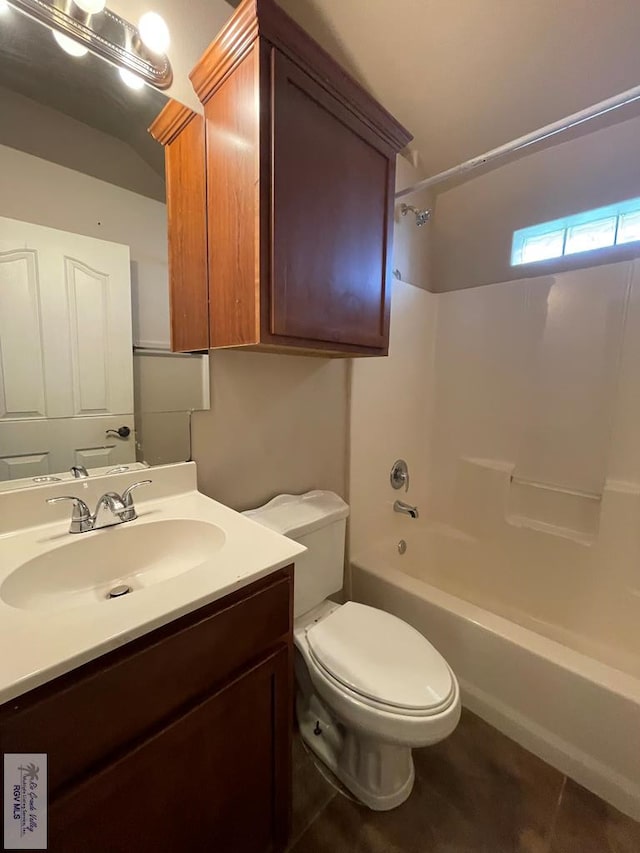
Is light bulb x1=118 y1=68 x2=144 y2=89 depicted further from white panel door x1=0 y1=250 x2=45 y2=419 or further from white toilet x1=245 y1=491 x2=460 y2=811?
white toilet x1=245 y1=491 x2=460 y2=811

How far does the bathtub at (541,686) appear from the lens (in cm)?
108

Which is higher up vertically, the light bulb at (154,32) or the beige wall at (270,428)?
the light bulb at (154,32)

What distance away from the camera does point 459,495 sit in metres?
2.08

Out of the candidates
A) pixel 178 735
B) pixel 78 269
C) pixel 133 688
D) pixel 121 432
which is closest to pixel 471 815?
pixel 178 735

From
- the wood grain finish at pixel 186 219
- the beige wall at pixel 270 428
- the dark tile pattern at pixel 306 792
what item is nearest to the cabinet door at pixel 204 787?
the dark tile pattern at pixel 306 792

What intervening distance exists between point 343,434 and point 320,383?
28cm

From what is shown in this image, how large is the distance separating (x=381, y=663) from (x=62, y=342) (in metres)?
1.25

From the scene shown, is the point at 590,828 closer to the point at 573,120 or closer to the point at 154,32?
the point at 573,120

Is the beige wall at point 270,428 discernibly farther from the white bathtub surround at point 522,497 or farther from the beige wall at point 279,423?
the white bathtub surround at point 522,497

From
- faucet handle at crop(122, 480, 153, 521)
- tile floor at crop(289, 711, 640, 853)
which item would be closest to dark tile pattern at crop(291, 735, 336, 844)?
tile floor at crop(289, 711, 640, 853)

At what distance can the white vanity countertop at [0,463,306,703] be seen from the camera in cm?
52

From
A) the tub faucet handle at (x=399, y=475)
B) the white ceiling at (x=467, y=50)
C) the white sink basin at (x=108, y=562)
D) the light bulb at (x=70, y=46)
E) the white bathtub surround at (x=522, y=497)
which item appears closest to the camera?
the white sink basin at (x=108, y=562)

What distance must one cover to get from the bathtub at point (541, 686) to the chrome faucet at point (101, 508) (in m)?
1.06

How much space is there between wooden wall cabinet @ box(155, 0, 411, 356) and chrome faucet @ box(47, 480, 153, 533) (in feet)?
1.62
